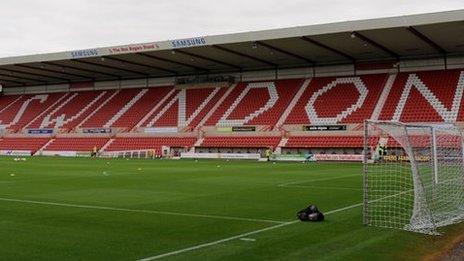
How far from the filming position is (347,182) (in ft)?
73.0

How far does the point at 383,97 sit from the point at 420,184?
3605cm

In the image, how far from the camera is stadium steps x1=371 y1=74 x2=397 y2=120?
44362mm

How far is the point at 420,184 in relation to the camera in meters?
11.0

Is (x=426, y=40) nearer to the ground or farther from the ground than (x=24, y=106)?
farther from the ground

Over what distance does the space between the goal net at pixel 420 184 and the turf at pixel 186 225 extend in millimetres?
603

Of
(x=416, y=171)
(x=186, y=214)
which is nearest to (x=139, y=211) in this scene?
(x=186, y=214)

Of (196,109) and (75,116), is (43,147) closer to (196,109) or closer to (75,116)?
(75,116)

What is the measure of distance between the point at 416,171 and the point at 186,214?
5.13m

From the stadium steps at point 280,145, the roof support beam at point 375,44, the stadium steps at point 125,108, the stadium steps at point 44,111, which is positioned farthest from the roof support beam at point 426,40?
the stadium steps at point 44,111

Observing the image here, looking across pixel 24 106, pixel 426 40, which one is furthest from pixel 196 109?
pixel 24 106

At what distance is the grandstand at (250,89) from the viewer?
1636 inches

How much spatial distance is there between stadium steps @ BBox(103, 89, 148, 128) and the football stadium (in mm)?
259

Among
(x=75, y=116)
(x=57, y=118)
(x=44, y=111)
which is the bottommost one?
(x=57, y=118)

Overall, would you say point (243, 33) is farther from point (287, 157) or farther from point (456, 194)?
point (456, 194)
